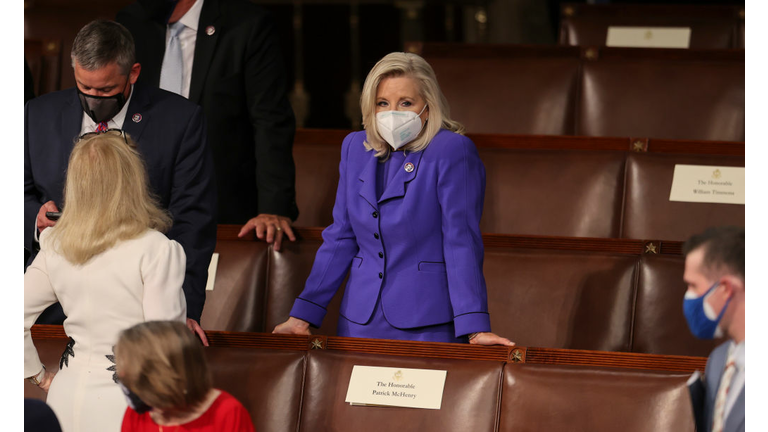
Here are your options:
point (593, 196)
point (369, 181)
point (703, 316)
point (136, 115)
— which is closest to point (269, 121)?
point (136, 115)

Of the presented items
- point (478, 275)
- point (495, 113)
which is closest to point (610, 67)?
point (495, 113)

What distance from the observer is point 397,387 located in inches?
79.8

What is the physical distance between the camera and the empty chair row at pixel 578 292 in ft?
8.64

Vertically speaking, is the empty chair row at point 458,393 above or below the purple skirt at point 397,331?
below

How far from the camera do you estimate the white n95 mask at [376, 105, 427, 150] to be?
218 centimetres

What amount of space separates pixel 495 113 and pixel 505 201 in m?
0.67

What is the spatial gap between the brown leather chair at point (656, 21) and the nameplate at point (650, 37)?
0.03m

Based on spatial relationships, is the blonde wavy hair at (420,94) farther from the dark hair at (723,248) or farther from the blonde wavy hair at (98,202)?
the dark hair at (723,248)

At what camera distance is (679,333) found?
263 centimetres

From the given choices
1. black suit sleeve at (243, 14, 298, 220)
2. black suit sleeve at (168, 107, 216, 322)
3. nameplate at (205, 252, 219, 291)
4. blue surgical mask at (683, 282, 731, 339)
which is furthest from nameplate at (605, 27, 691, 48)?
blue surgical mask at (683, 282, 731, 339)

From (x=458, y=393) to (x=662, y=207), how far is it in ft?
4.36

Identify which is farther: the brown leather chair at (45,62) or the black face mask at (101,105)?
the brown leather chair at (45,62)

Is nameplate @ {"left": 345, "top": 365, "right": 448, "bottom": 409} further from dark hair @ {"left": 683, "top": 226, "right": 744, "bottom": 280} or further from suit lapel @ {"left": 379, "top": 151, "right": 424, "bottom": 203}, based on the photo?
dark hair @ {"left": 683, "top": 226, "right": 744, "bottom": 280}

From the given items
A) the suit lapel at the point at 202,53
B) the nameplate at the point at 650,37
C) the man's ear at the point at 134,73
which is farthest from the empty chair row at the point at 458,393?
the nameplate at the point at 650,37
